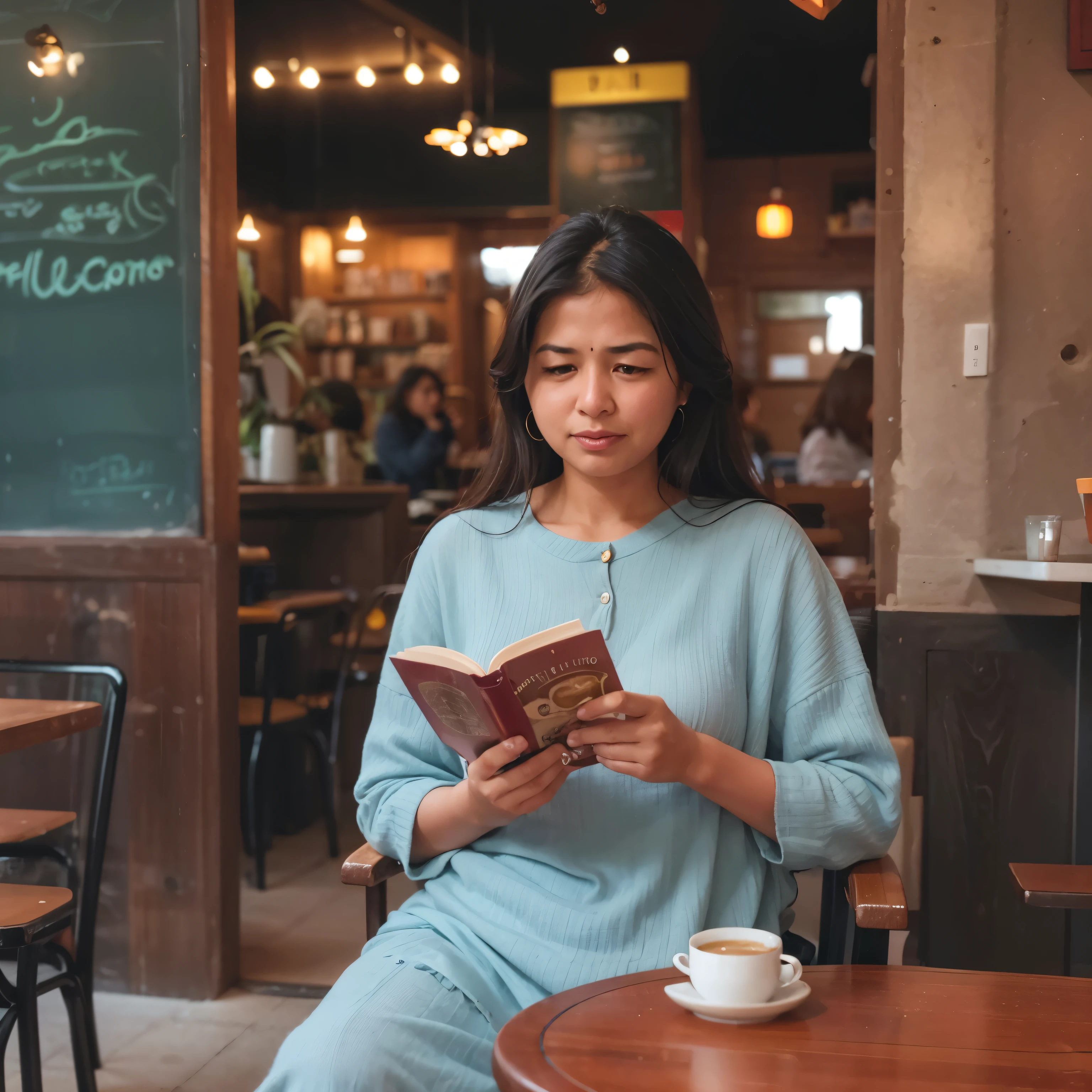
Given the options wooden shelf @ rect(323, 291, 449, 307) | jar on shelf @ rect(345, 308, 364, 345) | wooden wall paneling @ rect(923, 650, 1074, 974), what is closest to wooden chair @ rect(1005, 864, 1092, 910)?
wooden wall paneling @ rect(923, 650, 1074, 974)

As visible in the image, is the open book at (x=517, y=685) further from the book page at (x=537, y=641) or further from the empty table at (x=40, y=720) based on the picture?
the empty table at (x=40, y=720)

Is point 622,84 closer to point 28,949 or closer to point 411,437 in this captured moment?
point 411,437

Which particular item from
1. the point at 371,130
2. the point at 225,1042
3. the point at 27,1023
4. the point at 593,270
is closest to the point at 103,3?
the point at 593,270

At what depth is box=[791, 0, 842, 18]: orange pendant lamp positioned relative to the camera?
168 cm

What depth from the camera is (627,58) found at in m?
6.35

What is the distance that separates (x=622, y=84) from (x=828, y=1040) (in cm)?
637

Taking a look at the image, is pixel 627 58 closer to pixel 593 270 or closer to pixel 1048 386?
pixel 1048 386

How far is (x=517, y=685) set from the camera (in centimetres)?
111

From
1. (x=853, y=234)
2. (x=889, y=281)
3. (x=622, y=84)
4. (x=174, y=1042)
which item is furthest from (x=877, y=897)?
(x=853, y=234)

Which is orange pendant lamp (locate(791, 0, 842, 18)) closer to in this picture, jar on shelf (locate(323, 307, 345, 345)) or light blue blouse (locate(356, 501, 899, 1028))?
light blue blouse (locate(356, 501, 899, 1028))

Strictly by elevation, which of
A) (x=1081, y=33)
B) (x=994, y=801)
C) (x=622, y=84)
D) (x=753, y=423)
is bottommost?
(x=994, y=801)

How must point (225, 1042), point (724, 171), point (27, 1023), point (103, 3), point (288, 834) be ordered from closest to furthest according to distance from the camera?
point (27, 1023) < point (225, 1042) < point (103, 3) < point (288, 834) < point (724, 171)

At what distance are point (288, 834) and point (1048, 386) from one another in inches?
116

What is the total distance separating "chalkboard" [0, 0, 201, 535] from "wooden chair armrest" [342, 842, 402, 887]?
134 centimetres
